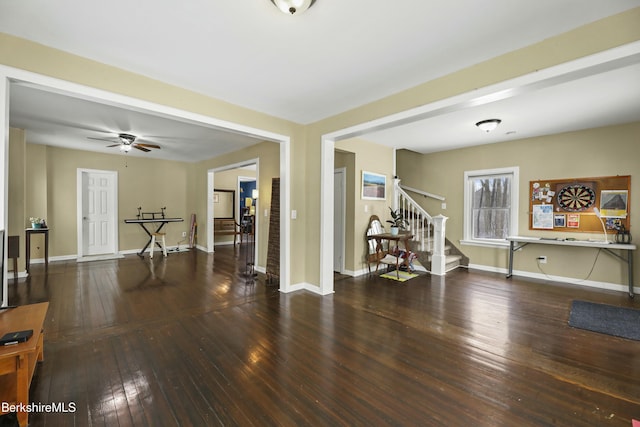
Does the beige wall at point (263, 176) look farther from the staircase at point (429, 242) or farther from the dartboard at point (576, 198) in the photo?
the dartboard at point (576, 198)

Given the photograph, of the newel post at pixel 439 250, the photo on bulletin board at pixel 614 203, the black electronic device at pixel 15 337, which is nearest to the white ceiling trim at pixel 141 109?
the black electronic device at pixel 15 337

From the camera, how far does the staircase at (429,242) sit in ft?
17.4

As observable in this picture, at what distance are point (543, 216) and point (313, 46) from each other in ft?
17.2

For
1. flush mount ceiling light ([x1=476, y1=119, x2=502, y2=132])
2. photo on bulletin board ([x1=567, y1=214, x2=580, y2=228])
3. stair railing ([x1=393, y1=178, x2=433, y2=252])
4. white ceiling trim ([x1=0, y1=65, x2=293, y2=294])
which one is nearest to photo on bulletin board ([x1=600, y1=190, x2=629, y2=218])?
photo on bulletin board ([x1=567, y1=214, x2=580, y2=228])

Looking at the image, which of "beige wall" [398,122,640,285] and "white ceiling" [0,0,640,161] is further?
"beige wall" [398,122,640,285]

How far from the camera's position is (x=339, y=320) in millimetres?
3123

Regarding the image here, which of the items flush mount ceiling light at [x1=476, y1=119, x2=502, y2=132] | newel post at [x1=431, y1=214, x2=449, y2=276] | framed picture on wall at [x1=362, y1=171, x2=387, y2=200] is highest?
flush mount ceiling light at [x1=476, y1=119, x2=502, y2=132]

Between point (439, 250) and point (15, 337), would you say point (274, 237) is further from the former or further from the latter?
point (15, 337)

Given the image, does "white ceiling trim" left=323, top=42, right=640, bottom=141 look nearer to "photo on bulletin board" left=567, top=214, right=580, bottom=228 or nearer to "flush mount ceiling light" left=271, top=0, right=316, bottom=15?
"flush mount ceiling light" left=271, top=0, right=316, bottom=15

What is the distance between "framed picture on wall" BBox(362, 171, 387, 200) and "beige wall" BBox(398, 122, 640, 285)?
1.52 metres

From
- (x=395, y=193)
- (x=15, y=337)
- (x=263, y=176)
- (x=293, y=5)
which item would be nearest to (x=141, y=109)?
(x=293, y=5)

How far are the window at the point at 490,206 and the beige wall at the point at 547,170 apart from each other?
115mm

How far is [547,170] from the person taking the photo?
4.98 metres

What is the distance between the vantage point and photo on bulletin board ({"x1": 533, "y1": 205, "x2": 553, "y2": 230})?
16.3ft
